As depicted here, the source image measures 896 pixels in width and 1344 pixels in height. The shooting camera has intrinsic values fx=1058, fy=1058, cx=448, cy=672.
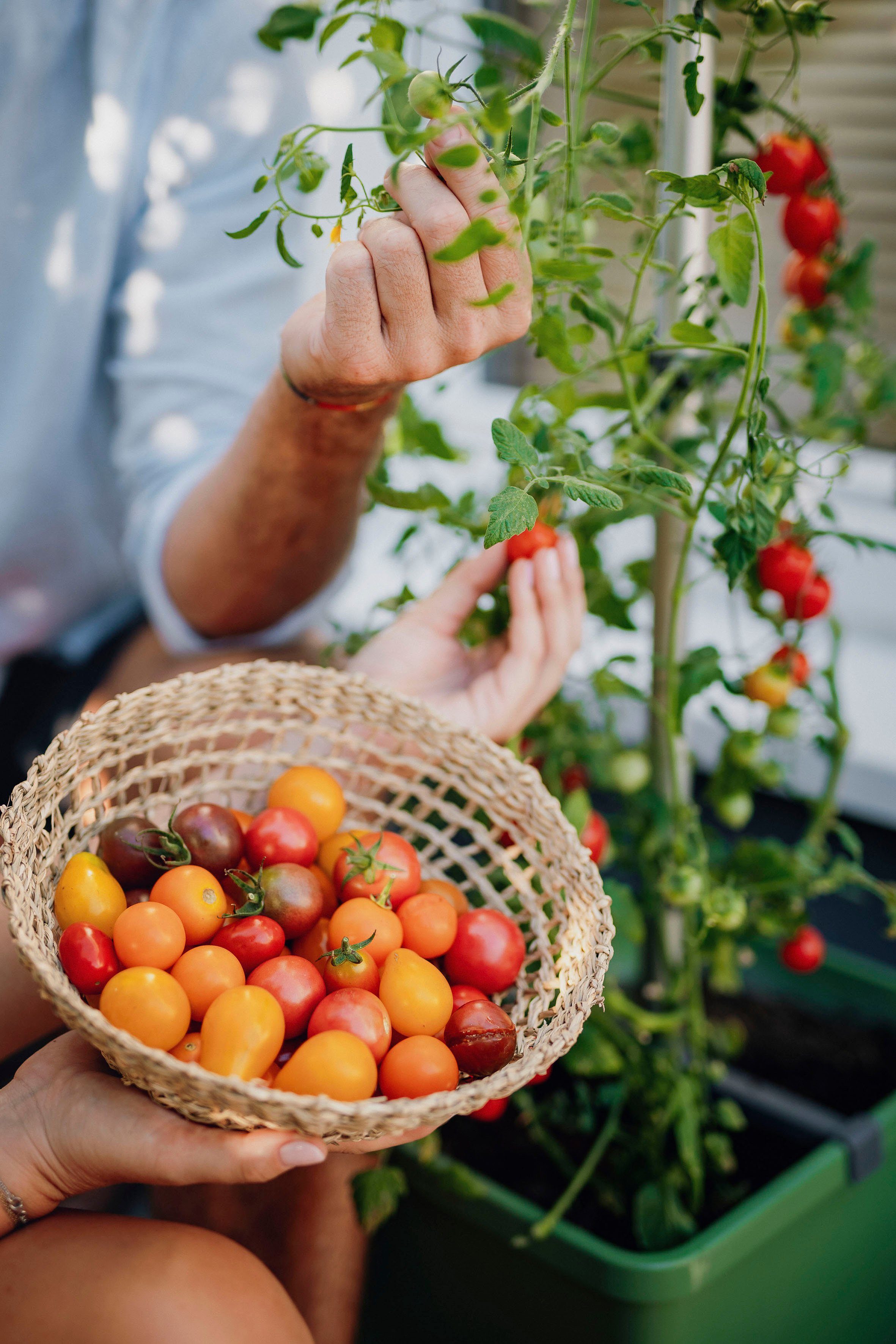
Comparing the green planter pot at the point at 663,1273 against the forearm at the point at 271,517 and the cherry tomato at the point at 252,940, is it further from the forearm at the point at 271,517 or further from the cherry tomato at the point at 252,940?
the forearm at the point at 271,517

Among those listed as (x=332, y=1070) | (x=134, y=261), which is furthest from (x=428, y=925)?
(x=134, y=261)

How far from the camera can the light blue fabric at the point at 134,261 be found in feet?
3.51

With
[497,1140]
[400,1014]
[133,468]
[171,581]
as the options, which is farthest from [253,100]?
[497,1140]

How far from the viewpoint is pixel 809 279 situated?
925 mm

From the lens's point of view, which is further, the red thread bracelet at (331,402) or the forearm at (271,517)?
the forearm at (271,517)

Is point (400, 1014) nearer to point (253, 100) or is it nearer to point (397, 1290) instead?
point (397, 1290)

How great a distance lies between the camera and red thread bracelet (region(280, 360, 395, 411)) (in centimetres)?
75

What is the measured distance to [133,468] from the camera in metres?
1.17

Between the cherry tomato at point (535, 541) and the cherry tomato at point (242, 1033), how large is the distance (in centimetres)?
37

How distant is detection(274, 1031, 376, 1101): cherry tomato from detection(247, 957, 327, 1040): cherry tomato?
42mm

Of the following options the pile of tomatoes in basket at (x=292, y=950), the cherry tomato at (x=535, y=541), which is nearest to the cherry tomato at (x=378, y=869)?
the pile of tomatoes in basket at (x=292, y=950)

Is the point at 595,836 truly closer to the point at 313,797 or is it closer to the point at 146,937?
the point at 313,797

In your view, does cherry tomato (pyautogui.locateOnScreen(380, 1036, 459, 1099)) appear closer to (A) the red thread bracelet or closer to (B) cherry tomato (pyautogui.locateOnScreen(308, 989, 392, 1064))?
(B) cherry tomato (pyautogui.locateOnScreen(308, 989, 392, 1064))

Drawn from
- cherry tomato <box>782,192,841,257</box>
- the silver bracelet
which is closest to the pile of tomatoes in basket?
the silver bracelet
